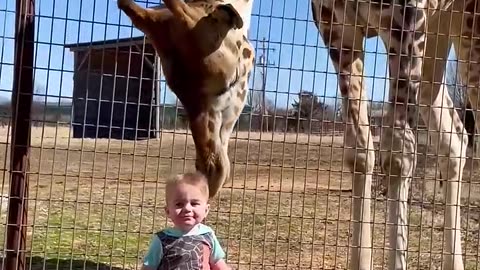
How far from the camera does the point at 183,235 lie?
2395 millimetres

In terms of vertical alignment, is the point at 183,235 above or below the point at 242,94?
below

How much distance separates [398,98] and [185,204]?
1582mm

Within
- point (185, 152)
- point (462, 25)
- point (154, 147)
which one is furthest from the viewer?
point (462, 25)

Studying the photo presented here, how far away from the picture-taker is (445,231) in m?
4.20

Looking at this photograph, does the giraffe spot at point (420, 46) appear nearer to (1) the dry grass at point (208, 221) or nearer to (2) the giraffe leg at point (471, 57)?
(1) the dry grass at point (208, 221)

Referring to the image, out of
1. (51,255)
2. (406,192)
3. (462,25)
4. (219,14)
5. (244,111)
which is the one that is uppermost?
(462,25)

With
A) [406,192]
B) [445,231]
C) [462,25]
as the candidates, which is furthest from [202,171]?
[462,25]

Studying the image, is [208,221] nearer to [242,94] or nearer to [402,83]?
[402,83]

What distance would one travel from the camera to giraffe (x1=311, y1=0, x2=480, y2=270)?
3633mm

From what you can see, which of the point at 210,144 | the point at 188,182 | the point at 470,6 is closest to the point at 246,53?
the point at 210,144

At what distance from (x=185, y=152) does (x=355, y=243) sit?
999mm

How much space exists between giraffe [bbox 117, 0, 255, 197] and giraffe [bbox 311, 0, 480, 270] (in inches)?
30.8

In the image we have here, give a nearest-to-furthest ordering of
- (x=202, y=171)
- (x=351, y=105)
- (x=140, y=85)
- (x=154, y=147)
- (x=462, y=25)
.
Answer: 1. (x=202, y=171)
2. (x=140, y=85)
3. (x=154, y=147)
4. (x=351, y=105)
5. (x=462, y=25)

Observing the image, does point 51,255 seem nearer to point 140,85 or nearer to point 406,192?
point 140,85
